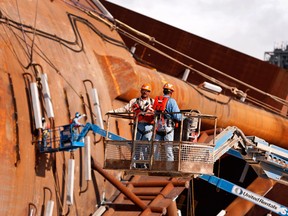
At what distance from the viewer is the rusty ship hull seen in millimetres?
14812

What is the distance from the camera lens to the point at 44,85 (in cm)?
1602

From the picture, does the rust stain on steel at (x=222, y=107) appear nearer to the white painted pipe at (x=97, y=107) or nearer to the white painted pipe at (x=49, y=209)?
the white painted pipe at (x=97, y=107)

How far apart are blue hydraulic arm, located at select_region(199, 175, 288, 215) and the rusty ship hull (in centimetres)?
94

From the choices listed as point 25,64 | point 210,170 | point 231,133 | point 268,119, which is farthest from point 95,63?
point 268,119

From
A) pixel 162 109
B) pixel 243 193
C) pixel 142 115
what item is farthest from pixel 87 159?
pixel 243 193

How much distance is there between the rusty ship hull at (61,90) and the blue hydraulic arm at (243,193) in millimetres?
939

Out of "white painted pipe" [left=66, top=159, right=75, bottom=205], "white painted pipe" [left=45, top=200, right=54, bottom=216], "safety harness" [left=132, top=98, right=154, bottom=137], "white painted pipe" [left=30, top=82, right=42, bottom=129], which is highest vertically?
"safety harness" [left=132, top=98, right=154, bottom=137]

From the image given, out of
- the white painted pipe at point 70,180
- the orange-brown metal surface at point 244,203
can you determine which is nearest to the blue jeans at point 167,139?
the white painted pipe at point 70,180

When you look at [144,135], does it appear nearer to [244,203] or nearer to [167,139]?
[167,139]

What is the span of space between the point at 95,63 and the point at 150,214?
194 inches

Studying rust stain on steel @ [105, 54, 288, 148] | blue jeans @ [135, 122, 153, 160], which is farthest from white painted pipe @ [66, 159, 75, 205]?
rust stain on steel @ [105, 54, 288, 148]

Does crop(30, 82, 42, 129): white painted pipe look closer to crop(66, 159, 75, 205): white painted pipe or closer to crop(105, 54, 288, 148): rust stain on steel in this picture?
crop(66, 159, 75, 205): white painted pipe

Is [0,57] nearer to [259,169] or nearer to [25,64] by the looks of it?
[25,64]

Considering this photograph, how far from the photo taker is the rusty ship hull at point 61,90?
48.6ft
